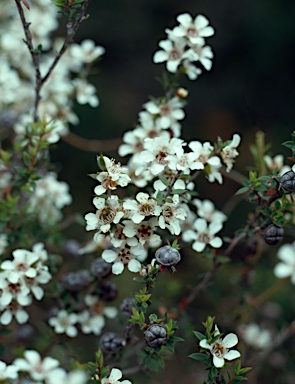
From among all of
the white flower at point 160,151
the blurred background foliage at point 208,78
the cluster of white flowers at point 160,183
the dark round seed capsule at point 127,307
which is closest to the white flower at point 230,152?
the cluster of white flowers at point 160,183

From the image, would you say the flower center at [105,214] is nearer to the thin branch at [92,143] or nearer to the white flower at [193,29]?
the white flower at [193,29]

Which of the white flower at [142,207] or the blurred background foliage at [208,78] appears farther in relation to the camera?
the blurred background foliage at [208,78]

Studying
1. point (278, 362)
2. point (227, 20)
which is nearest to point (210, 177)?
point (278, 362)

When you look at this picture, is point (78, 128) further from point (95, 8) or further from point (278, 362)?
point (278, 362)

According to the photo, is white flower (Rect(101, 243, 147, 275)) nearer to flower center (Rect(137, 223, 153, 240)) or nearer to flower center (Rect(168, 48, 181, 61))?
flower center (Rect(137, 223, 153, 240))

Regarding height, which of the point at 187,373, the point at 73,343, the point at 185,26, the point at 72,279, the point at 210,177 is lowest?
the point at 187,373

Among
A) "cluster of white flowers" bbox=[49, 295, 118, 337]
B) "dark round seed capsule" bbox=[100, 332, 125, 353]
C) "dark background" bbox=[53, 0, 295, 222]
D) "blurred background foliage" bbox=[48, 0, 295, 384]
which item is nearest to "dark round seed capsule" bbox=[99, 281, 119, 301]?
"cluster of white flowers" bbox=[49, 295, 118, 337]
